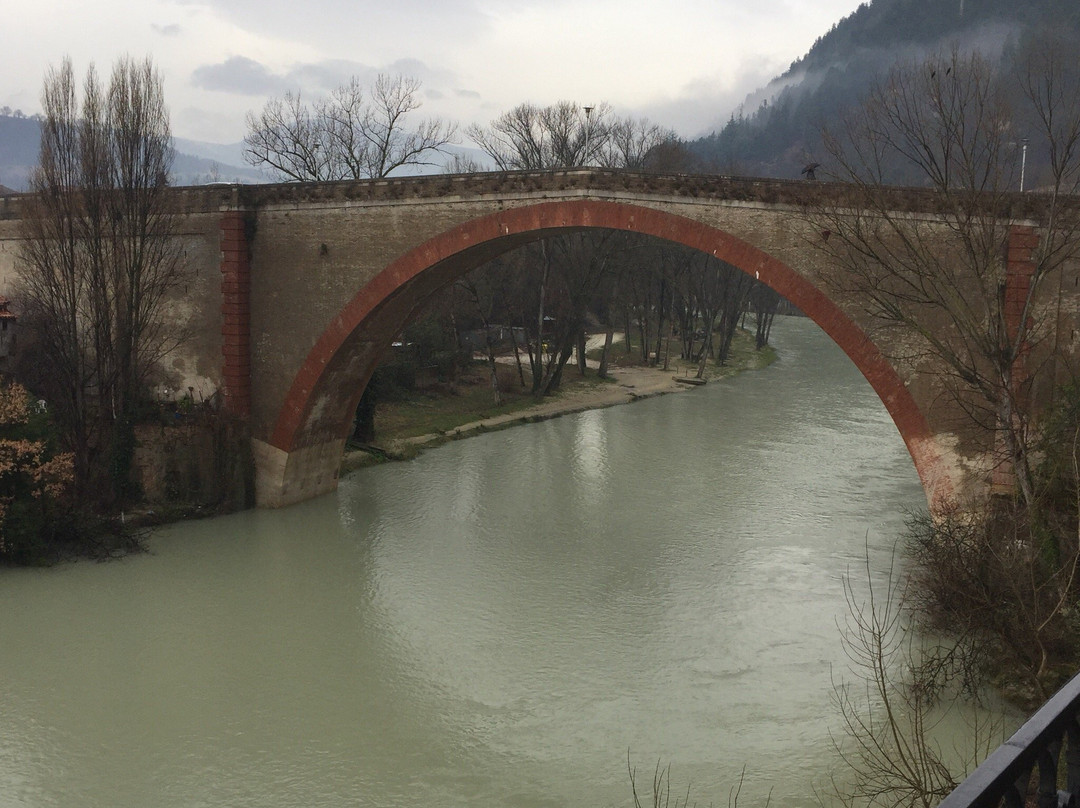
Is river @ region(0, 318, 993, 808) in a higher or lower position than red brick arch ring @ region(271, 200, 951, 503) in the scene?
lower

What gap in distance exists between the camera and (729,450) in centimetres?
2267

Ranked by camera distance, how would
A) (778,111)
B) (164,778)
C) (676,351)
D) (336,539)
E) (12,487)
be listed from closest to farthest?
(164,778)
(12,487)
(336,539)
(676,351)
(778,111)

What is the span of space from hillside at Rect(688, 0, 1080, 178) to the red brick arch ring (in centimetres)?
8714

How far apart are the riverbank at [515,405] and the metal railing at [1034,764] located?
756 inches

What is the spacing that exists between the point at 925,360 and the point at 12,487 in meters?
13.1

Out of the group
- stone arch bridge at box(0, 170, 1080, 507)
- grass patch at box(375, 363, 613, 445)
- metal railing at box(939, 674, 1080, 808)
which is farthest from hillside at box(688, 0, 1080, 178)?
metal railing at box(939, 674, 1080, 808)

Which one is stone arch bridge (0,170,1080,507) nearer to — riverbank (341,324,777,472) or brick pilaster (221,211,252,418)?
brick pilaster (221,211,252,418)

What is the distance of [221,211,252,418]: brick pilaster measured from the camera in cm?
1736

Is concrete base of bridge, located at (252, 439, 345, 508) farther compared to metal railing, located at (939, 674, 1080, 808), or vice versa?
concrete base of bridge, located at (252, 439, 345, 508)

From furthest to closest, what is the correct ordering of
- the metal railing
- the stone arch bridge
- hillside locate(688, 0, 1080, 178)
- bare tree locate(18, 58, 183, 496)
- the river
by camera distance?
hillside locate(688, 0, 1080, 178)
bare tree locate(18, 58, 183, 496)
the stone arch bridge
the river
the metal railing

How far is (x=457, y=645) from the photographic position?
12.0m

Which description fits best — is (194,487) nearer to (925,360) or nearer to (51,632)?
(51,632)

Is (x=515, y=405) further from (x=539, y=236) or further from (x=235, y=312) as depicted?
(x=539, y=236)

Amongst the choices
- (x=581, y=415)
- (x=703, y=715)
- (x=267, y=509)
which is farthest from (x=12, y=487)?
(x=581, y=415)
